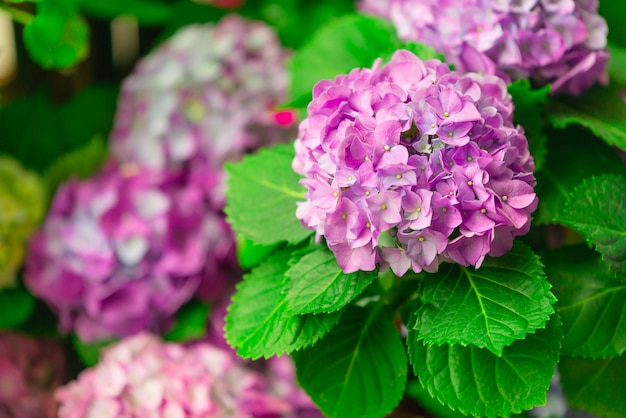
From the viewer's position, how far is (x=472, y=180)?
0.52m

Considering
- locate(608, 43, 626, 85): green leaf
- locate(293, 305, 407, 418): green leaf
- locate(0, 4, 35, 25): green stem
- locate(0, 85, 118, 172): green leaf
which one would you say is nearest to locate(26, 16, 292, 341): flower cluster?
locate(0, 85, 118, 172): green leaf

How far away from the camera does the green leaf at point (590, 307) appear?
1.93 feet

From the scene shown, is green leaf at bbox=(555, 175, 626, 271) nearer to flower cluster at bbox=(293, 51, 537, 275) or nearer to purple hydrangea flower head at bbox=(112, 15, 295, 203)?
flower cluster at bbox=(293, 51, 537, 275)

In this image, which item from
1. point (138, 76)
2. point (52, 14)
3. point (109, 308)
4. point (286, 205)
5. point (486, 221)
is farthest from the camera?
point (138, 76)

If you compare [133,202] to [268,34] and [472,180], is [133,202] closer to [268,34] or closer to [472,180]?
[268,34]

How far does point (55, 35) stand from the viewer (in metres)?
0.79

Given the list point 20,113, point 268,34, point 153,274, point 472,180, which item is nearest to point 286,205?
point 472,180

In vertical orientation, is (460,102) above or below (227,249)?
above

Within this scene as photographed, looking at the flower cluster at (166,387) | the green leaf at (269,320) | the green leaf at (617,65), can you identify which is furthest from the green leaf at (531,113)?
the flower cluster at (166,387)

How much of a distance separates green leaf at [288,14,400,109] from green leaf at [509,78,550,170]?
20 cm

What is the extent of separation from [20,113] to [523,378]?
837mm

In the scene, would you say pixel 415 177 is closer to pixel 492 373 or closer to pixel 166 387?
pixel 492 373

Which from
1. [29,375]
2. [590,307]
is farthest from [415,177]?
[29,375]

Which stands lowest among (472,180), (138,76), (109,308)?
(109,308)
